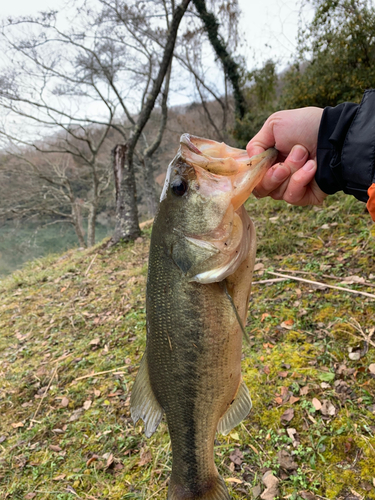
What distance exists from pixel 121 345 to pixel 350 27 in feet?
25.4

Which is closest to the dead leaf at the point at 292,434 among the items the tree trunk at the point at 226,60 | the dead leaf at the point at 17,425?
the dead leaf at the point at 17,425

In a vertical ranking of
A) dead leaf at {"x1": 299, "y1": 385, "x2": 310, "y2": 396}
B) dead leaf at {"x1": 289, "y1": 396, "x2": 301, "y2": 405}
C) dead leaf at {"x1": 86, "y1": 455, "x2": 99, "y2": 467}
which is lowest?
dead leaf at {"x1": 86, "y1": 455, "x2": 99, "y2": 467}

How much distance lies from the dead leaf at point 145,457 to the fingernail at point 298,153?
8.60ft

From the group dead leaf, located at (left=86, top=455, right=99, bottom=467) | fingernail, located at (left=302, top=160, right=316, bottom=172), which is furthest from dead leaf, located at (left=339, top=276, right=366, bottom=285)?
dead leaf, located at (left=86, top=455, right=99, bottom=467)

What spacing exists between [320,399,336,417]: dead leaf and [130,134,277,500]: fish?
1316 millimetres

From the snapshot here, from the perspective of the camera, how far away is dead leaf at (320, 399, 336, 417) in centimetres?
238

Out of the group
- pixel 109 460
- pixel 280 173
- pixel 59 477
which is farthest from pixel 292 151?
pixel 59 477

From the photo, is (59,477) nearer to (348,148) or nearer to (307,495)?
(307,495)

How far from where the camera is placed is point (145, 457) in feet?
8.32

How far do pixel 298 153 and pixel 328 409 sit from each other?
81.4 inches

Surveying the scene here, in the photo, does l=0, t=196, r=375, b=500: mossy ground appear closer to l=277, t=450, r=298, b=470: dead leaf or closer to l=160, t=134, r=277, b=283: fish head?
l=277, t=450, r=298, b=470: dead leaf

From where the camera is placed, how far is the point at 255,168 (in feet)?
4.24

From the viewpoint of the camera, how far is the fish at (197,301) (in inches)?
51.4

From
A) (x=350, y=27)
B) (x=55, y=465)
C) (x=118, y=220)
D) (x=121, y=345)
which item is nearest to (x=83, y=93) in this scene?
(x=118, y=220)
